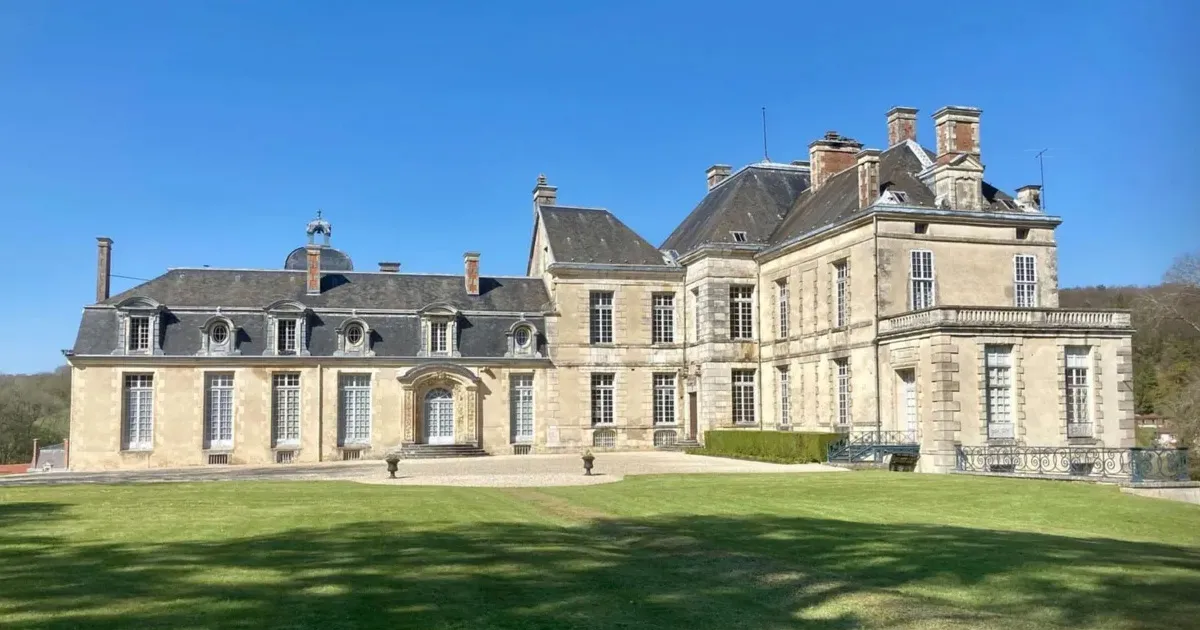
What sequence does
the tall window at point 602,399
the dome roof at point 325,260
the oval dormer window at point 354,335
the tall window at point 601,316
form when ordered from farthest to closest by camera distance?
the dome roof at point 325,260 → the tall window at point 601,316 → the tall window at point 602,399 → the oval dormer window at point 354,335

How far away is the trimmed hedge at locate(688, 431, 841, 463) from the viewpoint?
24.6 meters

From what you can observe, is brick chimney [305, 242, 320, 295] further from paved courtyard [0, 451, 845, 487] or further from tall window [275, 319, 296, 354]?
paved courtyard [0, 451, 845, 487]

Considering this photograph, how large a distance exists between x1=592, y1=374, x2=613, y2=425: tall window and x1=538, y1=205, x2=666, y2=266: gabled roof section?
3.78m

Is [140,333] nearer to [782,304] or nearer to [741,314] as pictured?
[741,314]

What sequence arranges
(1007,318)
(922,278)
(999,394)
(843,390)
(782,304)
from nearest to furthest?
(999,394), (1007,318), (922,278), (843,390), (782,304)

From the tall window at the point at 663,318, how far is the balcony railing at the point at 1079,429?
1329 centimetres

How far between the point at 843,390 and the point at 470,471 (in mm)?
9900

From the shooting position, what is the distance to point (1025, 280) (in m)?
25.9

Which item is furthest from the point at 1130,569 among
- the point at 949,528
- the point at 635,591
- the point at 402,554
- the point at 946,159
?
the point at 946,159

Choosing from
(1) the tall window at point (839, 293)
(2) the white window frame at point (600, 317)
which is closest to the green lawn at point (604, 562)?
(1) the tall window at point (839, 293)

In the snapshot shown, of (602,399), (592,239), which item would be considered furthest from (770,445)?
(592,239)

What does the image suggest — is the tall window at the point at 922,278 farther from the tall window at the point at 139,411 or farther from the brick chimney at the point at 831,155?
the tall window at the point at 139,411

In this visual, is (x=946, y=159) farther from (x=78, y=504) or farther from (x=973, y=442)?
(x=78, y=504)

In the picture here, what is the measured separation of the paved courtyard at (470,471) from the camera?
20250mm
